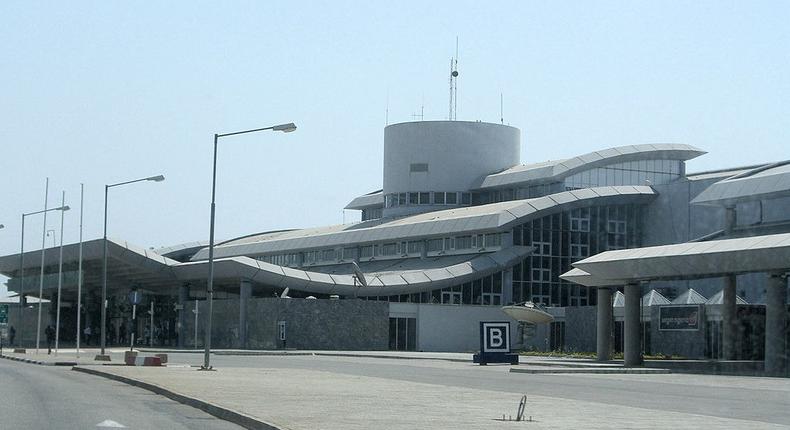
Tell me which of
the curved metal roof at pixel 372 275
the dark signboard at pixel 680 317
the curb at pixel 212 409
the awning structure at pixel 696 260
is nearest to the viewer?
the curb at pixel 212 409

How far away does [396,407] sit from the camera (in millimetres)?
24203

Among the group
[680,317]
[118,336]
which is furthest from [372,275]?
[680,317]

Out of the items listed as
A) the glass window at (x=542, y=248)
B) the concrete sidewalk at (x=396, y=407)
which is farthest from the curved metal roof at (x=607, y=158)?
the concrete sidewalk at (x=396, y=407)

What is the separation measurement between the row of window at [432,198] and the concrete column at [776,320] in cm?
6155

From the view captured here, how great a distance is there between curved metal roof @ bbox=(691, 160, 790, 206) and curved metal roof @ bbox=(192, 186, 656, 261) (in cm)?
1787

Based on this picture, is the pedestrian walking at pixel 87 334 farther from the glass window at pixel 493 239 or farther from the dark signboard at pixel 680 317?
the dark signboard at pixel 680 317

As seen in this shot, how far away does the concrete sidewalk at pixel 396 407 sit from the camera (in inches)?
800

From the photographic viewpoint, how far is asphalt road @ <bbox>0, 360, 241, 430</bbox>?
20375 mm

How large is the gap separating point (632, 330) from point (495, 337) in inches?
257

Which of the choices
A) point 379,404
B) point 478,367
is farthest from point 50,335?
point 379,404

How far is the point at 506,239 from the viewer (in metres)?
90.3

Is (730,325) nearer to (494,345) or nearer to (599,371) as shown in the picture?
(599,371)

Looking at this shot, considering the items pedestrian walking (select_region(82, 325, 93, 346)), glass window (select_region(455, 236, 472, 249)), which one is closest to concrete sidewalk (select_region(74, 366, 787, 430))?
glass window (select_region(455, 236, 472, 249))

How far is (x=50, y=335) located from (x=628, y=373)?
52070 millimetres
